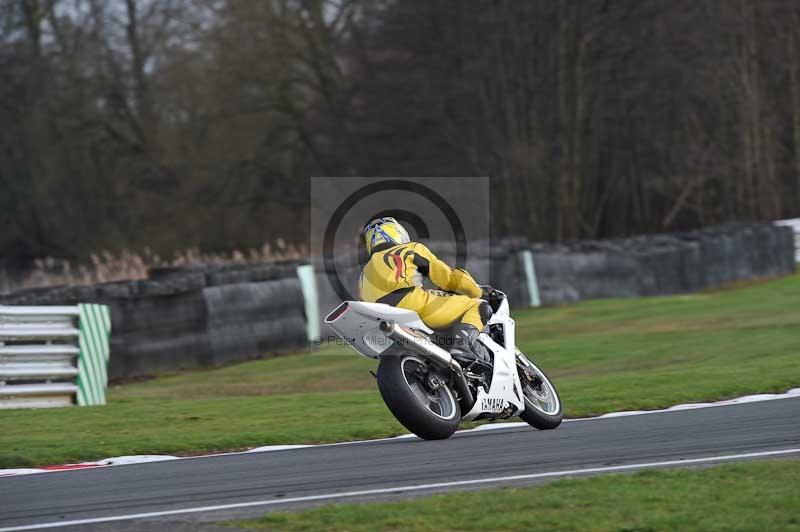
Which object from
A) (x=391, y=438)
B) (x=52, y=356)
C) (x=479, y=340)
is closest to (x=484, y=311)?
(x=479, y=340)

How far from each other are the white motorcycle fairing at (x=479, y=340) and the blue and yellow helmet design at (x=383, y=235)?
1.78 feet

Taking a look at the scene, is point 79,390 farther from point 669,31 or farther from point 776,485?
point 669,31

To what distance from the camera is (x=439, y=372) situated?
8.62m

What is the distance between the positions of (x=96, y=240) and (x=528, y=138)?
46.2 feet

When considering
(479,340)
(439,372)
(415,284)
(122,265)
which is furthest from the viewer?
(122,265)

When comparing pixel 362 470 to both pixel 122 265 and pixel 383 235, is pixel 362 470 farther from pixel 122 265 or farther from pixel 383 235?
pixel 122 265

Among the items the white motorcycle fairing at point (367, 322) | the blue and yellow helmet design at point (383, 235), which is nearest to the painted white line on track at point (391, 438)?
the white motorcycle fairing at point (367, 322)

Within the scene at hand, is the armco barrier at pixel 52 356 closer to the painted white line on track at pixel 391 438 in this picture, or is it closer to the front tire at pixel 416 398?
the painted white line on track at pixel 391 438

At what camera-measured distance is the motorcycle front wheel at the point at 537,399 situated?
9219mm

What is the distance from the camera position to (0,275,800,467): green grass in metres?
9.52

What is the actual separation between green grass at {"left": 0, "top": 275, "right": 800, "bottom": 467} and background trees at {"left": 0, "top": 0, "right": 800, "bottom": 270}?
14.6 meters

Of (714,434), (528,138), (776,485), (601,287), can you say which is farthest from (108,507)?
(528,138)

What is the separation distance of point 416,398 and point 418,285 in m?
0.85

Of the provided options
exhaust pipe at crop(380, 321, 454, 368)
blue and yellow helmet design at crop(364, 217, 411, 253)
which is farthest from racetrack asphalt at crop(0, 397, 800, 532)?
blue and yellow helmet design at crop(364, 217, 411, 253)
